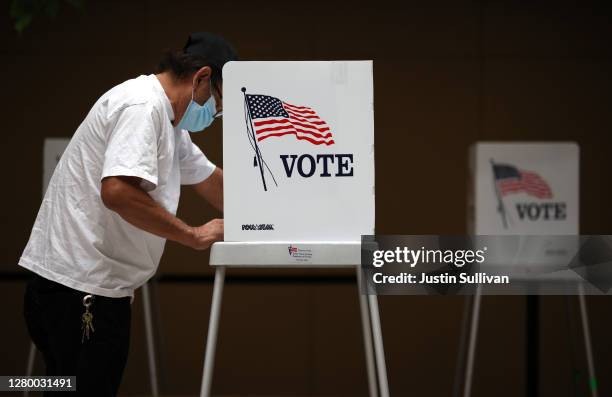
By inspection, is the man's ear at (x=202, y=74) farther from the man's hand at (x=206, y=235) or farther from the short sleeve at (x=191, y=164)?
the man's hand at (x=206, y=235)

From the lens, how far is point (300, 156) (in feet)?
6.19

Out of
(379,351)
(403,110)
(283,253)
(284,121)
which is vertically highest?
(403,110)

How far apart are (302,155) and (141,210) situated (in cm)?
41

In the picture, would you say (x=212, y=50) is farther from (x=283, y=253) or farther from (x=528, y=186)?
(x=528, y=186)

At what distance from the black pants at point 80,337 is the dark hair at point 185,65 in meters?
0.63

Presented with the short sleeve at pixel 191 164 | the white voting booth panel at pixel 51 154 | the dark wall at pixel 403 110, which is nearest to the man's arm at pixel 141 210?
the short sleeve at pixel 191 164

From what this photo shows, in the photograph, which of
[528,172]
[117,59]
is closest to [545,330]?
[528,172]

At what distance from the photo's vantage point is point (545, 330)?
4.81 m

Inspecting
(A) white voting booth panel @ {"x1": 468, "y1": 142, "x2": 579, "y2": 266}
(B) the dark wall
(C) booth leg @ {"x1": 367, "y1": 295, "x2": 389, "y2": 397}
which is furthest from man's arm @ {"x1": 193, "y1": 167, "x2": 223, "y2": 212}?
(B) the dark wall

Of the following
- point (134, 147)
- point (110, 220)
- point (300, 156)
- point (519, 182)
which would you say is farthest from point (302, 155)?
point (519, 182)

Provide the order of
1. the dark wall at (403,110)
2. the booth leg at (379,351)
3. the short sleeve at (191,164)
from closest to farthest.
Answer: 1. the booth leg at (379,351)
2. the short sleeve at (191,164)
3. the dark wall at (403,110)

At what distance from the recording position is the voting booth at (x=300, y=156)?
74.1 inches

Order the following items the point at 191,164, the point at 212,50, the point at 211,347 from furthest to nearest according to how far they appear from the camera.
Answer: the point at 191,164 < the point at 212,50 < the point at 211,347

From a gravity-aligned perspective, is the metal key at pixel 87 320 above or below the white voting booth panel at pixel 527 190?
below
